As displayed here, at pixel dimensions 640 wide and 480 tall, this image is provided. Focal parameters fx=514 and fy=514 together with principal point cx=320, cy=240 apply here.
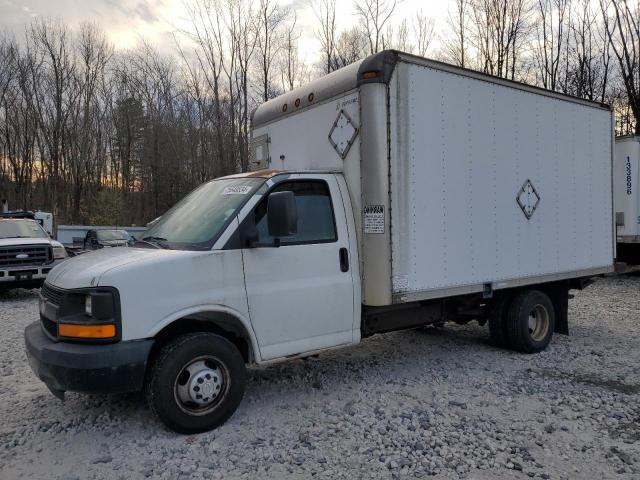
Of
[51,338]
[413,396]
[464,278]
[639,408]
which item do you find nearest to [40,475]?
[51,338]

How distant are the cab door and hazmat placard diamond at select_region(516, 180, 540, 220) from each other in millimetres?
2551

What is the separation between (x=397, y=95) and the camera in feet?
16.3

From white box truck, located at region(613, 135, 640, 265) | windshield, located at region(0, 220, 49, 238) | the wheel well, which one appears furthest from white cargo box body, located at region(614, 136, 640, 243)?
windshield, located at region(0, 220, 49, 238)

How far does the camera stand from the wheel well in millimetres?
4188

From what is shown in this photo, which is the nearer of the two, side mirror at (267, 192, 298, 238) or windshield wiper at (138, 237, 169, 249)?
side mirror at (267, 192, 298, 238)

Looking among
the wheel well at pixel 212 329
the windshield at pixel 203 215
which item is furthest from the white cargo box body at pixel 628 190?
the wheel well at pixel 212 329

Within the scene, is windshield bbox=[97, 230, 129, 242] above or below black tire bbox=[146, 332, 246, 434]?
above

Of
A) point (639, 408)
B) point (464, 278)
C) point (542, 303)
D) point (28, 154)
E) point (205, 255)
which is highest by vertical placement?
point (28, 154)

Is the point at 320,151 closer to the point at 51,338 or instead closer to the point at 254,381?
the point at 254,381

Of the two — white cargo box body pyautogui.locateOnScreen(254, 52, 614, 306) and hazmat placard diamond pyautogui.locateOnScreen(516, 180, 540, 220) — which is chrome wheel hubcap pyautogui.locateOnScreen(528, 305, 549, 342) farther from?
hazmat placard diamond pyautogui.locateOnScreen(516, 180, 540, 220)

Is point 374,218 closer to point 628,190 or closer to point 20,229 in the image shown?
point 628,190

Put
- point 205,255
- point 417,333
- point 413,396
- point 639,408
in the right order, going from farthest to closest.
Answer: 1. point 417,333
2. point 413,396
3. point 639,408
4. point 205,255

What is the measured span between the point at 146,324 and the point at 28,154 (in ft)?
134

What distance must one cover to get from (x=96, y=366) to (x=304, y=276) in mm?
1853
